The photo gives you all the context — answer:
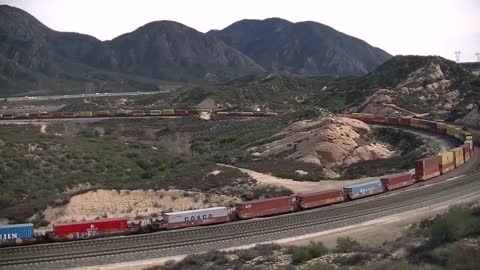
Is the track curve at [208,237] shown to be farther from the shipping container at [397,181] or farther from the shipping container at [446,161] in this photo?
the shipping container at [446,161]

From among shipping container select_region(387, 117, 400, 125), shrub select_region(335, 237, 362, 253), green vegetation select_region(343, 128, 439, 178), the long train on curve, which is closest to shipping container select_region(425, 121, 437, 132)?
green vegetation select_region(343, 128, 439, 178)

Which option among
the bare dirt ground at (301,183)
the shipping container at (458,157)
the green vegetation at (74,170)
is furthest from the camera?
the shipping container at (458,157)

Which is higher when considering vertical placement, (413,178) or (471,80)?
(471,80)

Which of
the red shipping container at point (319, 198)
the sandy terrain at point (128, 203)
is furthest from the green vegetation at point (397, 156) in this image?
the sandy terrain at point (128, 203)

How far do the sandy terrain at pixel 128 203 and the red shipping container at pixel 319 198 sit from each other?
6178mm

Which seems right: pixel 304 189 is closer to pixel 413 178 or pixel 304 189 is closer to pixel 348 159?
pixel 413 178

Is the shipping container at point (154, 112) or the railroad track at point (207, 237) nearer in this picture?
the railroad track at point (207, 237)

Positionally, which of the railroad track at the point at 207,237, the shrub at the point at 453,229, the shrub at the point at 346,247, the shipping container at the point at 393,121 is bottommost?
the railroad track at the point at 207,237

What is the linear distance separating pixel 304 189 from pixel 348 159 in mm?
23103

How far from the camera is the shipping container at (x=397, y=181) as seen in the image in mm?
51384

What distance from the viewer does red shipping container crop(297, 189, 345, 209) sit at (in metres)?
44.1

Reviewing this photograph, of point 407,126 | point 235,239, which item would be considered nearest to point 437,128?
point 407,126

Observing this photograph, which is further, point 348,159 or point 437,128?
point 437,128

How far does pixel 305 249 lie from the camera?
27.6 m
